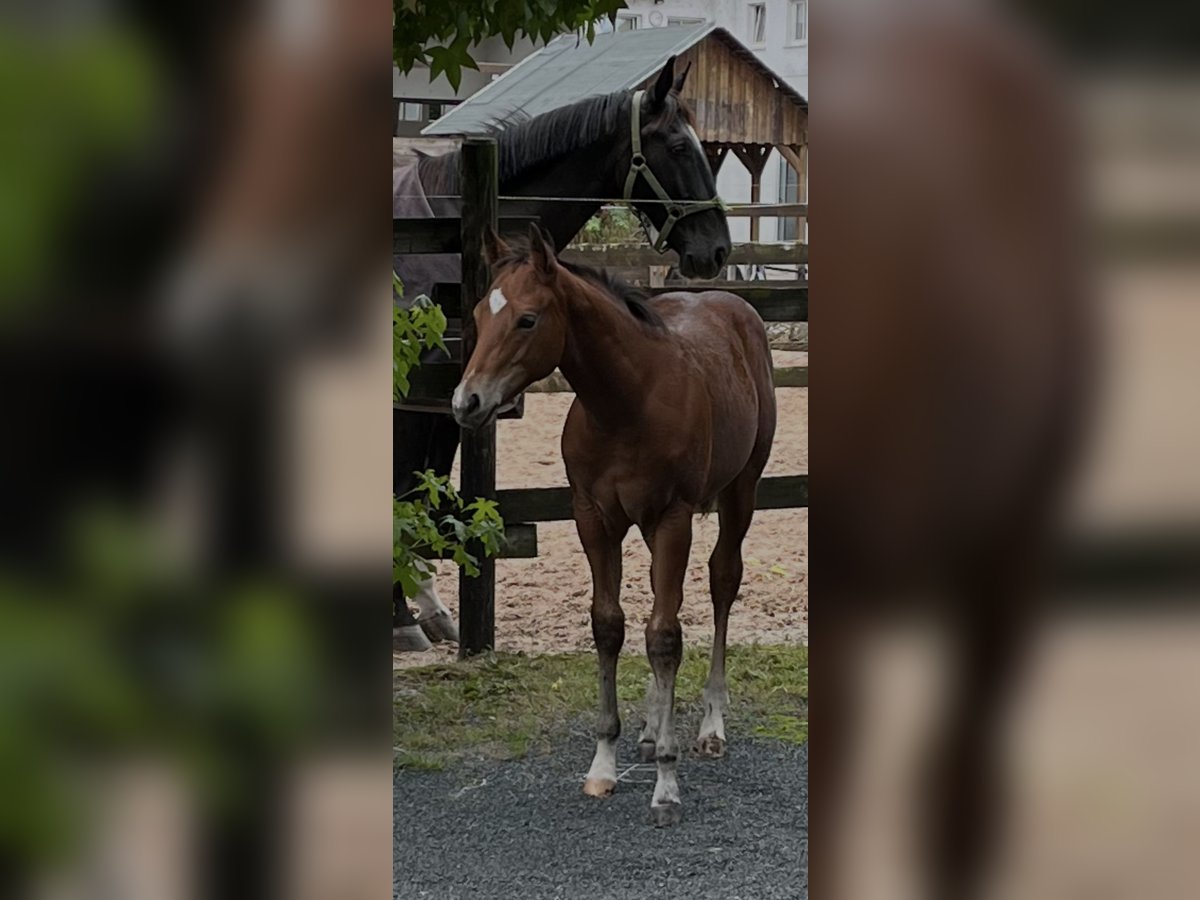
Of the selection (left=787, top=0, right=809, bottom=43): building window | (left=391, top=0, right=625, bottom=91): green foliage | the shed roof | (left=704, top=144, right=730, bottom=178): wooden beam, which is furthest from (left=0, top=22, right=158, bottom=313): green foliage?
(left=787, top=0, right=809, bottom=43): building window

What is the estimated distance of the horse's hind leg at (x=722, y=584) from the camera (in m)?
4.68

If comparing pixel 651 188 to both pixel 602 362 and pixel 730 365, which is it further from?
pixel 602 362

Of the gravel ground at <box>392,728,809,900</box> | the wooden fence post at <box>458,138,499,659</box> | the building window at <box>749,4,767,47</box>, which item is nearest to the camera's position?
the gravel ground at <box>392,728,809,900</box>

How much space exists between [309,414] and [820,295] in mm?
Answer: 233

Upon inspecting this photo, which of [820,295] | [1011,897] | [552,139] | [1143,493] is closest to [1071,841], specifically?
[1011,897]

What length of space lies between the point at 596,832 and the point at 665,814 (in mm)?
191

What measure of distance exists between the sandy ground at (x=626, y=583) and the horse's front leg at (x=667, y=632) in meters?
1.04

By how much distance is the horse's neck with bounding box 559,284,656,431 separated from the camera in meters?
4.08

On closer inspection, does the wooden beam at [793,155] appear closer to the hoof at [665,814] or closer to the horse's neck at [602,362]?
the horse's neck at [602,362]

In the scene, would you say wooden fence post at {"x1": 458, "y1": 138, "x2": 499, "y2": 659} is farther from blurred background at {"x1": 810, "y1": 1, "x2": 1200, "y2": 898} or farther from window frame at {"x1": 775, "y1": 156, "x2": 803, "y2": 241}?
window frame at {"x1": 775, "y1": 156, "x2": 803, "y2": 241}

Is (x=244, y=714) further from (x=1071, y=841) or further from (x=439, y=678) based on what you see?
(x=439, y=678)

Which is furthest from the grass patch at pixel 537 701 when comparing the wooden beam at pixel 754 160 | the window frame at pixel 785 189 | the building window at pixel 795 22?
the building window at pixel 795 22

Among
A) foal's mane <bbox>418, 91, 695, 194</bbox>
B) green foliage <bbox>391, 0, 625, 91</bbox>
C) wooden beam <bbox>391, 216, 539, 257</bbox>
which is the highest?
foal's mane <bbox>418, 91, 695, 194</bbox>

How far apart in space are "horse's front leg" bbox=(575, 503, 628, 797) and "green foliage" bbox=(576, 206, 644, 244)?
293 inches
